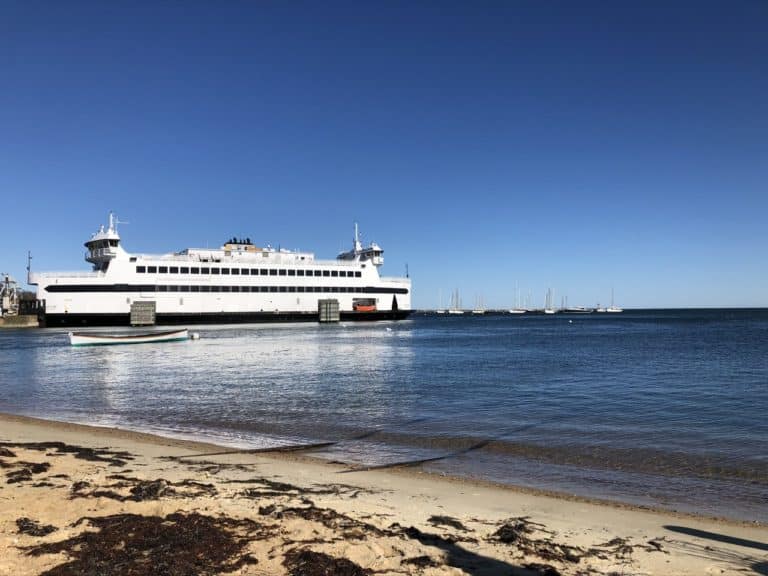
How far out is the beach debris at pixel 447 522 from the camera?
22.2ft

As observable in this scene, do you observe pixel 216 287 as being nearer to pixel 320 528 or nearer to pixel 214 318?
pixel 214 318

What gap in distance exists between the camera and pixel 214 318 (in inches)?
3364

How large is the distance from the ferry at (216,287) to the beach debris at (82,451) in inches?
2832

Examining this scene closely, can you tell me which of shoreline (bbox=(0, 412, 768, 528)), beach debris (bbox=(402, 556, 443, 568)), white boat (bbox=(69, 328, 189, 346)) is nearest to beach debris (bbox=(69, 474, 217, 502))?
shoreline (bbox=(0, 412, 768, 528))

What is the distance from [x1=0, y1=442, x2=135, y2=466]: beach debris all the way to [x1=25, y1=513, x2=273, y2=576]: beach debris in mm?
4214

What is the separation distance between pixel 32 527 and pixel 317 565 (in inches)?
127

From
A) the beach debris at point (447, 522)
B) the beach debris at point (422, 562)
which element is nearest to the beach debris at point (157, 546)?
the beach debris at point (422, 562)

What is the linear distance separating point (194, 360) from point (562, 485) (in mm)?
30740

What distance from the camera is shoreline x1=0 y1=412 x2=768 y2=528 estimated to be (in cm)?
802

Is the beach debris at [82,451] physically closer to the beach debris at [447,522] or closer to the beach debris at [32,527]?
the beach debris at [32,527]

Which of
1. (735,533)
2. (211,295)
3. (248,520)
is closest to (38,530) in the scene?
(248,520)

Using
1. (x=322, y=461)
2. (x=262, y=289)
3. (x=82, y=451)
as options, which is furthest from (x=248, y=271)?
(x=322, y=461)

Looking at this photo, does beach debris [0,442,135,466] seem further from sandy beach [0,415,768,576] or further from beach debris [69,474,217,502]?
beach debris [69,474,217,502]

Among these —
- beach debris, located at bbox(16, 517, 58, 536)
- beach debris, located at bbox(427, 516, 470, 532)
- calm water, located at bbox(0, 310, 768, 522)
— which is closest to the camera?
beach debris, located at bbox(16, 517, 58, 536)
